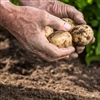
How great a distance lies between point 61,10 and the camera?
113 inches

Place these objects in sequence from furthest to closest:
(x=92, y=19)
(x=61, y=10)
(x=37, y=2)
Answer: (x=92, y=19), (x=37, y=2), (x=61, y=10)

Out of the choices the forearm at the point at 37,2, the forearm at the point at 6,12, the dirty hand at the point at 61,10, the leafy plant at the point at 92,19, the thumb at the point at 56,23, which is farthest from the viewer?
the leafy plant at the point at 92,19

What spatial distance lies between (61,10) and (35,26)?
0.51m

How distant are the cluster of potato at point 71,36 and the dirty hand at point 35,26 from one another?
0.06 metres

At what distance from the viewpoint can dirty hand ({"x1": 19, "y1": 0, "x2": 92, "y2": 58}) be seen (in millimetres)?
2742

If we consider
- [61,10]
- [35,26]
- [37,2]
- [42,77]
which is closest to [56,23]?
[35,26]

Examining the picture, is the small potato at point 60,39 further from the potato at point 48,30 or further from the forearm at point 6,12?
the forearm at point 6,12

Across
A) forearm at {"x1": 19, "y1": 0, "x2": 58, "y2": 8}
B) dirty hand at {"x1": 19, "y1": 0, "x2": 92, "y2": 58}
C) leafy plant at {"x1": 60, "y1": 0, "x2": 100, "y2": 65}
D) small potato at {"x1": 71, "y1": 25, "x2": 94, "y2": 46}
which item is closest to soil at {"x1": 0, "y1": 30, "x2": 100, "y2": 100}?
leafy plant at {"x1": 60, "y1": 0, "x2": 100, "y2": 65}

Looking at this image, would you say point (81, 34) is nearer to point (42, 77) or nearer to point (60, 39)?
point (60, 39)

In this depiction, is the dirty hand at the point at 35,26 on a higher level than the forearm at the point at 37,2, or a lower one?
higher

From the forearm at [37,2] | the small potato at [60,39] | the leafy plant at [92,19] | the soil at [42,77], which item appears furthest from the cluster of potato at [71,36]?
the leafy plant at [92,19]

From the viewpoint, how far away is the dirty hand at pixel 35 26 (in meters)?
2.37

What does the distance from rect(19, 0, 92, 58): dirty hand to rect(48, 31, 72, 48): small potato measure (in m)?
0.18

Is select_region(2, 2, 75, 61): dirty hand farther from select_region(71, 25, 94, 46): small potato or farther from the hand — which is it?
the hand
